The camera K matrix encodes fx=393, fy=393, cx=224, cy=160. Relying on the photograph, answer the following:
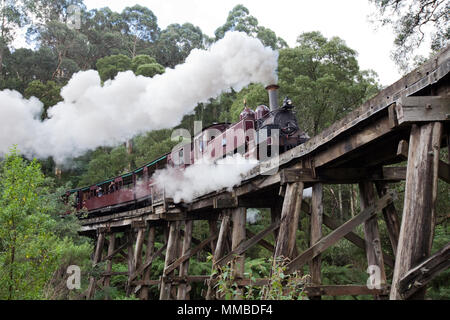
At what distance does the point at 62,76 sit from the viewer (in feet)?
116

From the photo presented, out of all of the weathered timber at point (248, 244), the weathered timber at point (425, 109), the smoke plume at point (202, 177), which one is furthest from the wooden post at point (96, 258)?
the weathered timber at point (425, 109)

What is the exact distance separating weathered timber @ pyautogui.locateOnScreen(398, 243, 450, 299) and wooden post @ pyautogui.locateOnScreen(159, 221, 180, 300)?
831 cm

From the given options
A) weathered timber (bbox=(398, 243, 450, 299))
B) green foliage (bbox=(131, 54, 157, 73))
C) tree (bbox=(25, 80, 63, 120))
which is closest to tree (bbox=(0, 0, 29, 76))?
tree (bbox=(25, 80, 63, 120))

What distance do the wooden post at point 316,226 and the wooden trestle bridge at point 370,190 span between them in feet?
0.05

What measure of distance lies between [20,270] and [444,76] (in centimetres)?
651

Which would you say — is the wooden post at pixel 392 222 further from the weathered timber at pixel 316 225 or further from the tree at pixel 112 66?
the tree at pixel 112 66

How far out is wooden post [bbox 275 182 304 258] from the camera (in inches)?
227

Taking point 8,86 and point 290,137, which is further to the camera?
point 8,86

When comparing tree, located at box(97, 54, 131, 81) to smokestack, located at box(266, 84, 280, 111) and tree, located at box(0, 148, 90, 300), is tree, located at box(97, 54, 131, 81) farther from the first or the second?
tree, located at box(0, 148, 90, 300)

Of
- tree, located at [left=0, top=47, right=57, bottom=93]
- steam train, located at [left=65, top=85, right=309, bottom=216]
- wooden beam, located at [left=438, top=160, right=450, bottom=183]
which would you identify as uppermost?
tree, located at [left=0, top=47, right=57, bottom=93]

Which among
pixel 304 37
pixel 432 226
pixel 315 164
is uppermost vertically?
pixel 304 37

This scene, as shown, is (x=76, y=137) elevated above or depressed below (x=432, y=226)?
above

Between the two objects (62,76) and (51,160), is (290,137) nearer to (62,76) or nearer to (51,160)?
→ (51,160)
